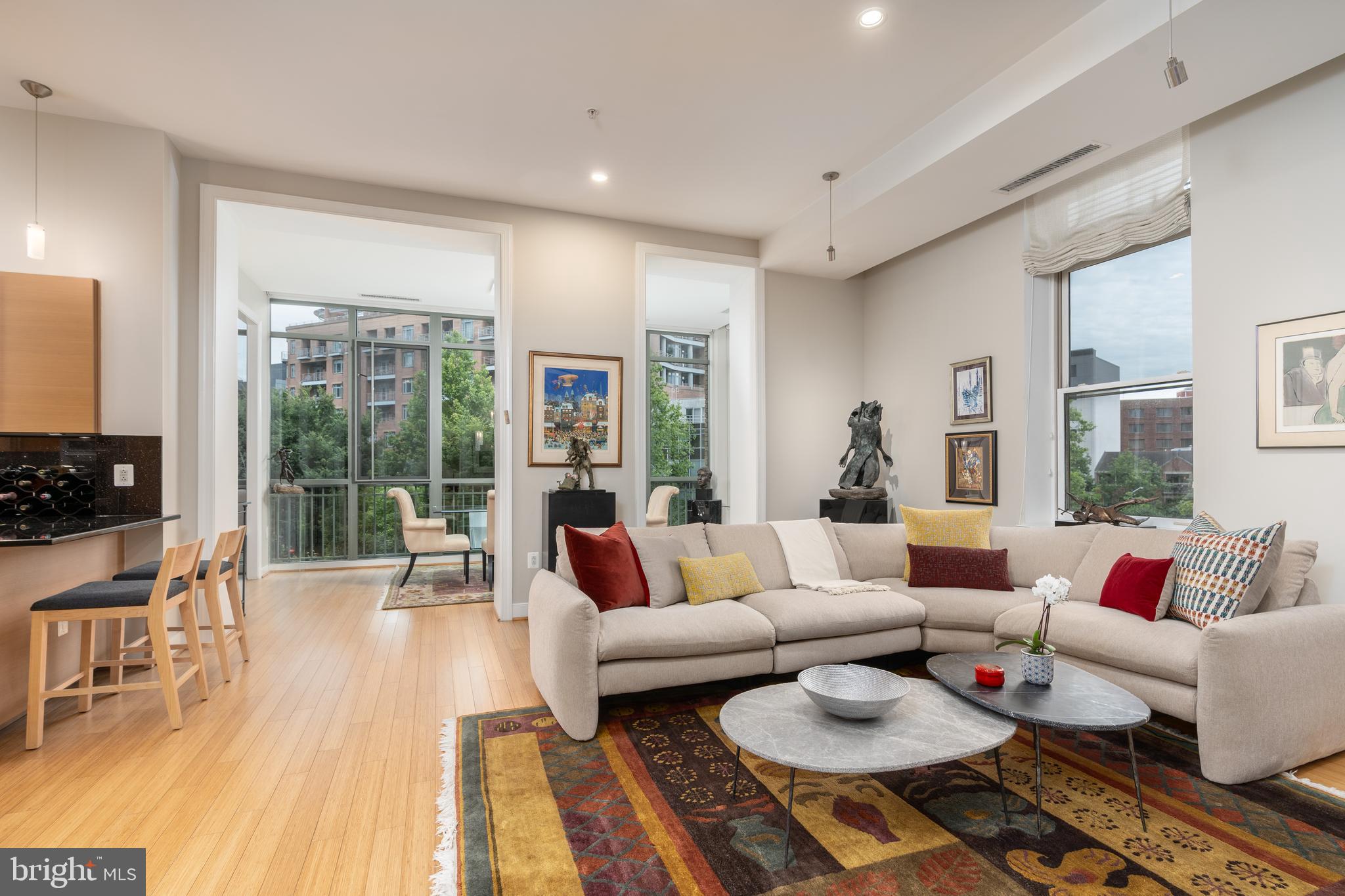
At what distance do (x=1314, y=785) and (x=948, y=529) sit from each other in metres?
1.85

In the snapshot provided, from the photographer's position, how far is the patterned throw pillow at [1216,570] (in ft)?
8.23

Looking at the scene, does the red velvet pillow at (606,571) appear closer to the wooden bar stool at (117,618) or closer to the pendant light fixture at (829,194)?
the wooden bar stool at (117,618)

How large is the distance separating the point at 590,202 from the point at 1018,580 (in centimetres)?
386

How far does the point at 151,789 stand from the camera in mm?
2242

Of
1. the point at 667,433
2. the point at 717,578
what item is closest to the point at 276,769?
the point at 717,578

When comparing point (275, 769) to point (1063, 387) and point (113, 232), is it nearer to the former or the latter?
point (113, 232)

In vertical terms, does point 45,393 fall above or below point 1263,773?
above

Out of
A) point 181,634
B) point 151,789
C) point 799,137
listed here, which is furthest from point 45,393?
point 799,137

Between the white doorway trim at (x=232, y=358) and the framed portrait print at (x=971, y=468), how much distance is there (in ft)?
11.1

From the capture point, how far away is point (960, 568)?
3.62 m

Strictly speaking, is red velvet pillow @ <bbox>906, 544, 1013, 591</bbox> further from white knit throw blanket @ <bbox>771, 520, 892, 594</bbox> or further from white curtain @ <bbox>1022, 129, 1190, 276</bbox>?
white curtain @ <bbox>1022, 129, 1190, 276</bbox>

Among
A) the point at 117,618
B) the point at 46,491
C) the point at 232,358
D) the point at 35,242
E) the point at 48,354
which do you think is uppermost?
the point at 35,242

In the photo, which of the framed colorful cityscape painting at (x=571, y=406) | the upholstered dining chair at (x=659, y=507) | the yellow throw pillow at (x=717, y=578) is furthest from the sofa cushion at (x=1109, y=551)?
the upholstered dining chair at (x=659, y=507)

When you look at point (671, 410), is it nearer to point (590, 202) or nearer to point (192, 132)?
point (590, 202)
